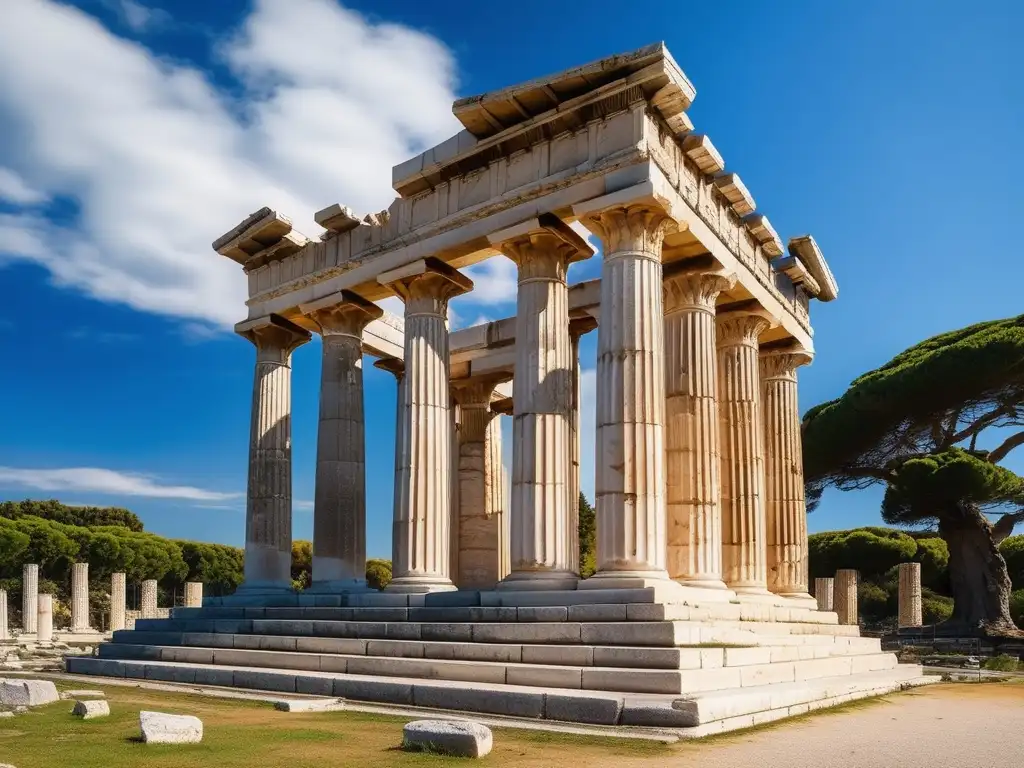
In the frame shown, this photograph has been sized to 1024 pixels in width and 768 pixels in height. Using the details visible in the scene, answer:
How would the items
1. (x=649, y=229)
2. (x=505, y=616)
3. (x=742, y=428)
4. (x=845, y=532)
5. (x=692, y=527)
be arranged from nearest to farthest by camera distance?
(x=505, y=616), (x=649, y=229), (x=692, y=527), (x=742, y=428), (x=845, y=532)

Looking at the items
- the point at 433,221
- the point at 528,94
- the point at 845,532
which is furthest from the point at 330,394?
the point at 845,532

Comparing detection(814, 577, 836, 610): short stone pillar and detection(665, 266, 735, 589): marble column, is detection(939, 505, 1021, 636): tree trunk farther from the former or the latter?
detection(665, 266, 735, 589): marble column

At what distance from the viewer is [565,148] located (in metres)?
19.7

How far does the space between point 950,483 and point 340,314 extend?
95.1 ft

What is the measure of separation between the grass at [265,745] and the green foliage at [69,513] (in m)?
73.7

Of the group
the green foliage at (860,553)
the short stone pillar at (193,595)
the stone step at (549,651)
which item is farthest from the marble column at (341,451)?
the green foliage at (860,553)

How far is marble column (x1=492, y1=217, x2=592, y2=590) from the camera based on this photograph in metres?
18.7

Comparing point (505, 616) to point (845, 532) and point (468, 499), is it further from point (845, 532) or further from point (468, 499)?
point (845, 532)

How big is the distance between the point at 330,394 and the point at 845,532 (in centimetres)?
4293

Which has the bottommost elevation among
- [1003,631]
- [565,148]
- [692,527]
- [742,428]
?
[1003,631]

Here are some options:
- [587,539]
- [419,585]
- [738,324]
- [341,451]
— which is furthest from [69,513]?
[738,324]

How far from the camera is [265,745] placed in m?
10.2

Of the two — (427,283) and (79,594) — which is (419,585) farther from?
(79,594)

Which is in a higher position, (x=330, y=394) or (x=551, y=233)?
(x=551, y=233)
